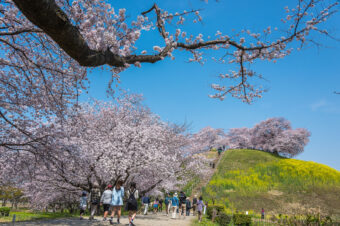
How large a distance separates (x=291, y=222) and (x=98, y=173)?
10.8 m

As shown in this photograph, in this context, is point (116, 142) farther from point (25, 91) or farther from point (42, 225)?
point (25, 91)

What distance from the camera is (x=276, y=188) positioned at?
2923 cm

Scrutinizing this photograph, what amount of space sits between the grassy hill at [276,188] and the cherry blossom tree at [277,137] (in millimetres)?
14509

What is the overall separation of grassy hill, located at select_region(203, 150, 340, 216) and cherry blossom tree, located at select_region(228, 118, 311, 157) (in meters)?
14.5

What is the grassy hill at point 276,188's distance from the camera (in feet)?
81.4

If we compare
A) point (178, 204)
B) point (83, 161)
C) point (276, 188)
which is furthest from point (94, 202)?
point (276, 188)

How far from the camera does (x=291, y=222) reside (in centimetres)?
1174

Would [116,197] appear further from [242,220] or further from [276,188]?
[276,188]

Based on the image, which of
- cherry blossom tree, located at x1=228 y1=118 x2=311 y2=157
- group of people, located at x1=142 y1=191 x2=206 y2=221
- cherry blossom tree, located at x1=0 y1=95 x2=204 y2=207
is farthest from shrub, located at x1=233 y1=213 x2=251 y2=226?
cherry blossom tree, located at x1=228 y1=118 x2=311 y2=157

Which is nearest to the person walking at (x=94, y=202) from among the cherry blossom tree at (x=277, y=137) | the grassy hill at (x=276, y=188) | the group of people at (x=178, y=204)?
the group of people at (x=178, y=204)

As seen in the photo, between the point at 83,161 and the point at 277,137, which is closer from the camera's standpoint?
the point at 83,161

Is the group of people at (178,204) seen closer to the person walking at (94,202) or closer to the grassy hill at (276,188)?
the person walking at (94,202)

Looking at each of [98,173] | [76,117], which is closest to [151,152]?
[98,173]

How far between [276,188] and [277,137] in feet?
91.3
